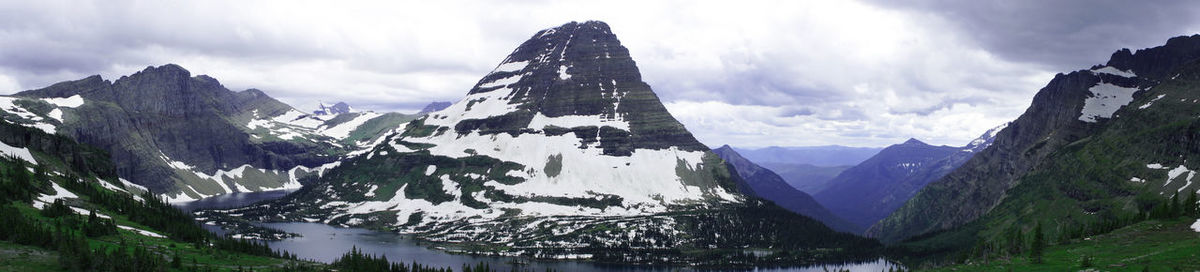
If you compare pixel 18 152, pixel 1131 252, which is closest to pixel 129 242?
pixel 18 152

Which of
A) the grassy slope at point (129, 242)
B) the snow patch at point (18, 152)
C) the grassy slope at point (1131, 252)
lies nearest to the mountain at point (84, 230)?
the snow patch at point (18, 152)

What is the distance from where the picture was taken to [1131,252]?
105625 millimetres

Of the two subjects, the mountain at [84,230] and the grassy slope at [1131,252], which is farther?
the mountain at [84,230]

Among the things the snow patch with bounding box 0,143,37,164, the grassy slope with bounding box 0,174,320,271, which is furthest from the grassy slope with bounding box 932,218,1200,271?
the snow patch with bounding box 0,143,37,164

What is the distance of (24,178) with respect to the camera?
15175cm

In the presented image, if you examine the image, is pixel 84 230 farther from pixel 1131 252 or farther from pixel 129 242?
pixel 1131 252

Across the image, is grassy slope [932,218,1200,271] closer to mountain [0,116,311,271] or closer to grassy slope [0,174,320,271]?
grassy slope [0,174,320,271]

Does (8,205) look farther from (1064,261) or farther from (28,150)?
(1064,261)

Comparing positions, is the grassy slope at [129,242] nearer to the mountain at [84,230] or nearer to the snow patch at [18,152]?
the mountain at [84,230]

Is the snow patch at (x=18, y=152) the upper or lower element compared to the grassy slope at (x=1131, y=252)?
upper

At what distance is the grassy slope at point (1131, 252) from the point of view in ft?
307

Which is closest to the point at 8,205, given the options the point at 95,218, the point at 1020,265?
the point at 95,218

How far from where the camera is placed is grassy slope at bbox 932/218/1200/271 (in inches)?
3688

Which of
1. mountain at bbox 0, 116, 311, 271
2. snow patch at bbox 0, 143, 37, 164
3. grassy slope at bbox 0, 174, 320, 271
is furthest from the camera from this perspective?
snow patch at bbox 0, 143, 37, 164
